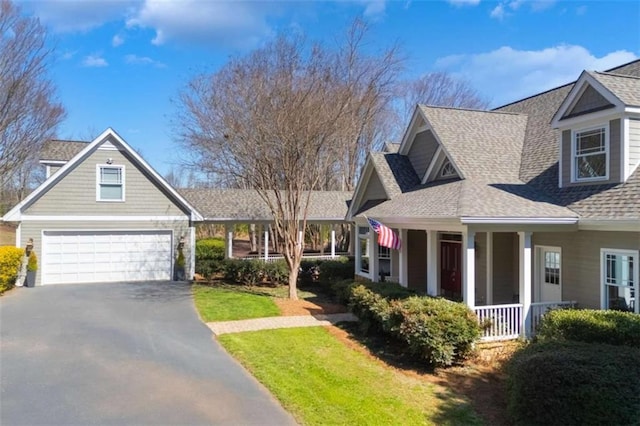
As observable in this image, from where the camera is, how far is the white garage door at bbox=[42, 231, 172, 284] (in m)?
19.2

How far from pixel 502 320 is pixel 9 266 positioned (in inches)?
685

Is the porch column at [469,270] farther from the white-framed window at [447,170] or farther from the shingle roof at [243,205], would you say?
the shingle roof at [243,205]

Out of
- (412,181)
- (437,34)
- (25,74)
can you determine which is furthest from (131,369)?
(25,74)

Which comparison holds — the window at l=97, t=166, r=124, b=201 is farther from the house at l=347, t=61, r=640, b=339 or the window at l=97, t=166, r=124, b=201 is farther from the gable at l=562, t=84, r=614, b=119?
the gable at l=562, t=84, r=614, b=119

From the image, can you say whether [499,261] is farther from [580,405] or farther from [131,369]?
[131,369]

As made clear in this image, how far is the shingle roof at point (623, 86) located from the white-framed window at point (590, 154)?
807 mm

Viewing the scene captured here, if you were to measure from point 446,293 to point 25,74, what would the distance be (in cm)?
2343

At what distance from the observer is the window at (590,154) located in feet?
37.1

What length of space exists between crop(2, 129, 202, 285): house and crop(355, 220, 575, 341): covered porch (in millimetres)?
9034

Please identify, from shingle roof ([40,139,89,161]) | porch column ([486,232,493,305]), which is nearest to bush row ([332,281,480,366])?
porch column ([486,232,493,305])

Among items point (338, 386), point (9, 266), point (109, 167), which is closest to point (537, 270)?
point (338, 386)

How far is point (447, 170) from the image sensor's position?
1552 centimetres

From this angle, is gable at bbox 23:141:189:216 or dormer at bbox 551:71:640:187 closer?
dormer at bbox 551:71:640:187

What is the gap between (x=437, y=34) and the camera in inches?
667
